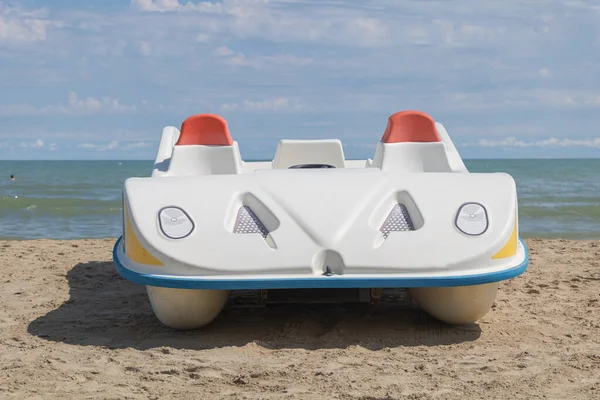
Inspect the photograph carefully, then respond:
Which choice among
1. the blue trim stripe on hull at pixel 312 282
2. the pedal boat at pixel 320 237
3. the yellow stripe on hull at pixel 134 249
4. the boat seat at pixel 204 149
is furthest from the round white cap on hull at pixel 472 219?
the boat seat at pixel 204 149

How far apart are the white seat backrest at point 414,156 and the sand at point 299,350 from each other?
1153mm

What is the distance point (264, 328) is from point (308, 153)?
2039 millimetres

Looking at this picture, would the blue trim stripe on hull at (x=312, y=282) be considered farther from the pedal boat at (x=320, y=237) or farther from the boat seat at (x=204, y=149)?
the boat seat at (x=204, y=149)

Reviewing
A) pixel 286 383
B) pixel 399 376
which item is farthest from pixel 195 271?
pixel 399 376

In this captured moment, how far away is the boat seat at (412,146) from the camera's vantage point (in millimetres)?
5984

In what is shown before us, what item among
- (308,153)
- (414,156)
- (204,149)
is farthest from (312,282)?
(308,153)

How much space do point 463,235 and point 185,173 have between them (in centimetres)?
245

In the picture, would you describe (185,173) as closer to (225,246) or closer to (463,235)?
(225,246)

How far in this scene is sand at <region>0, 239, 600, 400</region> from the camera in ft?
12.5

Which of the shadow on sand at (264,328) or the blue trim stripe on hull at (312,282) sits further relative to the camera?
the shadow on sand at (264,328)

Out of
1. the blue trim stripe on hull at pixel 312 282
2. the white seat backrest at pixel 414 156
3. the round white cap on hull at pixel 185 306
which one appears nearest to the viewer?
the blue trim stripe on hull at pixel 312 282

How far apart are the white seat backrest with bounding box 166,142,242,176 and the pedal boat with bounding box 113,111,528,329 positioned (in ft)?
3.10

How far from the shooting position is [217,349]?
4555 millimetres

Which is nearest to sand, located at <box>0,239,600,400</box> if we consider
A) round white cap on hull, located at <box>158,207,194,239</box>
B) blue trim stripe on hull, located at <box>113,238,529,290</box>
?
blue trim stripe on hull, located at <box>113,238,529,290</box>
